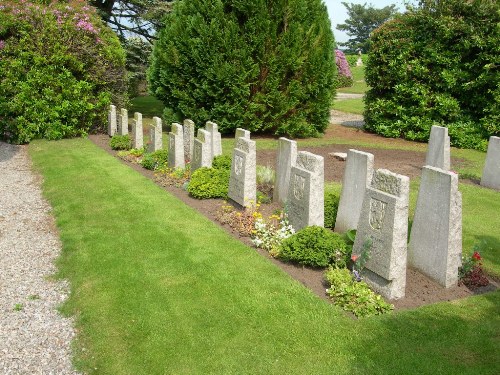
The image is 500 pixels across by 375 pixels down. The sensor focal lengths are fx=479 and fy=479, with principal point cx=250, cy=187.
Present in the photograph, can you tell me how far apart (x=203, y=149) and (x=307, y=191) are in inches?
154

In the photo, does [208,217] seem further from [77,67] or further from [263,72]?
[77,67]

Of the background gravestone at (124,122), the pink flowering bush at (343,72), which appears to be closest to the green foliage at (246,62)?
the background gravestone at (124,122)

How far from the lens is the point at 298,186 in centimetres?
741

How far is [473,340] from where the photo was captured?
16.1 feet

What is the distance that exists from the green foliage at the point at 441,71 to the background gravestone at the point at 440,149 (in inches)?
242

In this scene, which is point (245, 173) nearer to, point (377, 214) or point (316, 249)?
point (316, 249)

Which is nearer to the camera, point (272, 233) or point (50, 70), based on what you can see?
point (272, 233)

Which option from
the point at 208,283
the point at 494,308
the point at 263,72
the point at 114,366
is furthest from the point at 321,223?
the point at 263,72

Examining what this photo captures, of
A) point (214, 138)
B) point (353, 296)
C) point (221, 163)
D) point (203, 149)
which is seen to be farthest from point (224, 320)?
point (214, 138)

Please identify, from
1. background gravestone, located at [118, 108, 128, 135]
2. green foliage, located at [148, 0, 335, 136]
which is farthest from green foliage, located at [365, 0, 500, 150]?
background gravestone, located at [118, 108, 128, 135]

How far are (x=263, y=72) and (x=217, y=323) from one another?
13.1 m

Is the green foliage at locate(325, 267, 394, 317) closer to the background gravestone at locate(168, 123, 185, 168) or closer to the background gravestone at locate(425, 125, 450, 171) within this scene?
the background gravestone at locate(425, 125, 450, 171)

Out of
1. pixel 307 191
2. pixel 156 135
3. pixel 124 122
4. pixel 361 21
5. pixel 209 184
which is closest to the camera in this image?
pixel 307 191

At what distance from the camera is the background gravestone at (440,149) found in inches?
425
